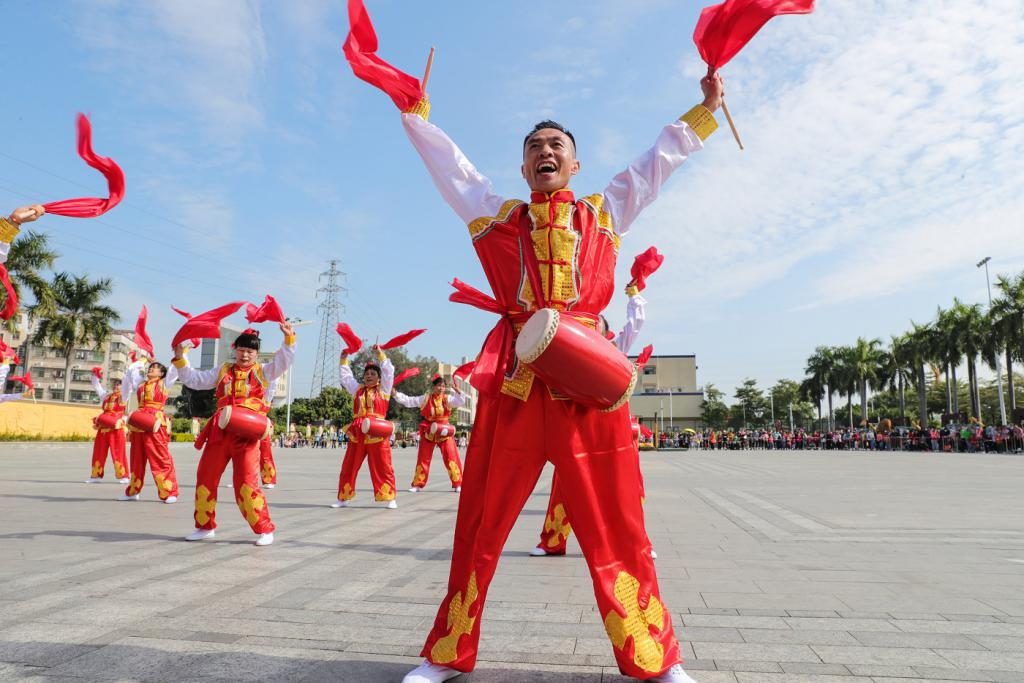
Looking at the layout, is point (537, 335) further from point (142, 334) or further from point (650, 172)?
point (142, 334)

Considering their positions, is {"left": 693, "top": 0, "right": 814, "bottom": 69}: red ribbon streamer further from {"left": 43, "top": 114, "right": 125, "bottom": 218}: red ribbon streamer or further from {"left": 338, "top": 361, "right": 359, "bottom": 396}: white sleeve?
{"left": 338, "top": 361, "right": 359, "bottom": 396}: white sleeve

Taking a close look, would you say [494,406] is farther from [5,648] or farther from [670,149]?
[5,648]

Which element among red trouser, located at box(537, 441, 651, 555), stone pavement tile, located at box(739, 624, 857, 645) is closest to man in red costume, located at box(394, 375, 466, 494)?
red trouser, located at box(537, 441, 651, 555)

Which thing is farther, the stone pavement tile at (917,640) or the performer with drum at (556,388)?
the stone pavement tile at (917,640)

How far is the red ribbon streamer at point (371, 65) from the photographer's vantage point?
292cm

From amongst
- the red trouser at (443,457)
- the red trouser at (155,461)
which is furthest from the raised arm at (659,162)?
the red trouser at (155,461)

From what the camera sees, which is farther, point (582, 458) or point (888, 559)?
point (888, 559)

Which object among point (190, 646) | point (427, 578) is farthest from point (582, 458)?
point (427, 578)

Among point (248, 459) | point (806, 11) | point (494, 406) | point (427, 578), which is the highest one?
point (806, 11)

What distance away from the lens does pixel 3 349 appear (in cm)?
853

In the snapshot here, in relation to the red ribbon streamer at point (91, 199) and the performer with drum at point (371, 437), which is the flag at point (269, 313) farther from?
the performer with drum at point (371, 437)

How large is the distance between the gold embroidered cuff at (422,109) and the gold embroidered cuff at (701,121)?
44.9 inches

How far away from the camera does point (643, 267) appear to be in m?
5.60

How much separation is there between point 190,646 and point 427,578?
1.75 m
